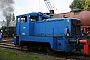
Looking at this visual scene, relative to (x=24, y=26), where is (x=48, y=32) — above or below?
below

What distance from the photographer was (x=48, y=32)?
13070mm

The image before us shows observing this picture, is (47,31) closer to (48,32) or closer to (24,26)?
(48,32)

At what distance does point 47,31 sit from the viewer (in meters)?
13.1

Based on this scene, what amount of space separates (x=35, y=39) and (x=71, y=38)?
2.80 metres

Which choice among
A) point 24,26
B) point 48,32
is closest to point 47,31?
point 48,32

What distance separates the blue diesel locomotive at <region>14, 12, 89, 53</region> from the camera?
1162cm

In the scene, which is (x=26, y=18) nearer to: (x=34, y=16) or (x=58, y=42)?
(x=34, y=16)

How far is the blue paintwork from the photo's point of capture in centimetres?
1163

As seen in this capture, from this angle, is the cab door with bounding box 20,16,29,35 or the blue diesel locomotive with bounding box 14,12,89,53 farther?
the cab door with bounding box 20,16,29,35

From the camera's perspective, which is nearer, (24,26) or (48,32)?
(48,32)

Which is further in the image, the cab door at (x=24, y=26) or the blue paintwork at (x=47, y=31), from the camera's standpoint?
the cab door at (x=24, y=26)

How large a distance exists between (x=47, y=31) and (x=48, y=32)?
11 cm

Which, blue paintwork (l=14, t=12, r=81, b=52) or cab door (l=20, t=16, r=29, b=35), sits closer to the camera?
blue paintwork (l=14, t=12, r=81, b=52)

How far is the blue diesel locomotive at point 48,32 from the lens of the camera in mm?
11625
